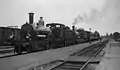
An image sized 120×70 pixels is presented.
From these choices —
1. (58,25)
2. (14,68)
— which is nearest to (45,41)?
(58,25)

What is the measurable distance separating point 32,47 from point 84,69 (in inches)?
315

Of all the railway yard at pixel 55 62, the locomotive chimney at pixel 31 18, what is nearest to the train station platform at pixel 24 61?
the railway yard at pixel 55 62

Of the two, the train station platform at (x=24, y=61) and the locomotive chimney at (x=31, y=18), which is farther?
the locomotive chimney at (x=31, y=18)

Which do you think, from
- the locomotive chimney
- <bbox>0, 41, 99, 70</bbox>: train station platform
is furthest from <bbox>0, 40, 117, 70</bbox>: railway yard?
the locomotive chimney

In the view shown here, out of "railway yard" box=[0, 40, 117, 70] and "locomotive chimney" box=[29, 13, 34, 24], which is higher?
"locomotive chimney" box=[29, 13, 34, 24]

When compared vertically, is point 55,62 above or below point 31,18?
below

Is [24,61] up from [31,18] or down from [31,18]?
down

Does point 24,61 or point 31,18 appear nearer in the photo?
Result: point 24,61

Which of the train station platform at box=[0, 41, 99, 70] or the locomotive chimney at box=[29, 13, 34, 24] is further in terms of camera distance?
the locomotive chimney at box=[29, 13, 34, 24]

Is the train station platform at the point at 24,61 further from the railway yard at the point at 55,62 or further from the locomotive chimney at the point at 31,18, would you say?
the locomotive chimney at the point at 31,18

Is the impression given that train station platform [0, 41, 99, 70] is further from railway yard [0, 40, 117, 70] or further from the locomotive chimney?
the locomotive chimney

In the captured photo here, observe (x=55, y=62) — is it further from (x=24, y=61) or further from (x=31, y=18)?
(x=31, y=18)

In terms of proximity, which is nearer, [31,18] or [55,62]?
[55,62]

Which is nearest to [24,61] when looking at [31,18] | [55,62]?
[55,62]
